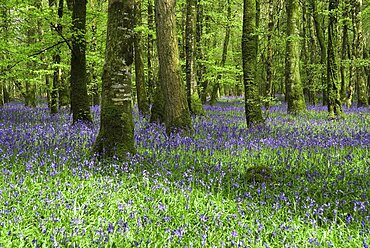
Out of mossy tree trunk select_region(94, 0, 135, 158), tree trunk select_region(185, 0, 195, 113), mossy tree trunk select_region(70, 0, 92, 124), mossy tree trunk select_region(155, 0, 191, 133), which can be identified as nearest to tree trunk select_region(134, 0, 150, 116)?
tree trunk select_region(185, 0, 195, 113)

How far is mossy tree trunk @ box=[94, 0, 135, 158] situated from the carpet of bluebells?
1.39 feet

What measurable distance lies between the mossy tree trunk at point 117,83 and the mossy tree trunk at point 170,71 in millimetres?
2928

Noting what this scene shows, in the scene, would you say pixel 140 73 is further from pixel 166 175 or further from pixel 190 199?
pixel 190 199

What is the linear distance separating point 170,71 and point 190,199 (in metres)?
5.67

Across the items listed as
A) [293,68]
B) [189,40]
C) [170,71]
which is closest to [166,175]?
[170,71]

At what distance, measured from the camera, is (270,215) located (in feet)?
13.0

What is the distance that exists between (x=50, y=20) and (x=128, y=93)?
611 centimetres

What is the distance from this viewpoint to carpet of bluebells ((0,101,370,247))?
10.7ft

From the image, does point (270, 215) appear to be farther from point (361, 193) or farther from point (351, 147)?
point (351, 147)

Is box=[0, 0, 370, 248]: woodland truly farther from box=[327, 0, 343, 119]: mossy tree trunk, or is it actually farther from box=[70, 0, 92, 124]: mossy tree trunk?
box=[327, 0, 343, 119]: mossy tree trunk

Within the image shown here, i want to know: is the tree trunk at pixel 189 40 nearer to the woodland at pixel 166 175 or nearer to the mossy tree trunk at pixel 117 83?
the woodland at pixel 166 175

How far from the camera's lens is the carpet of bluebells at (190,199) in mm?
3273

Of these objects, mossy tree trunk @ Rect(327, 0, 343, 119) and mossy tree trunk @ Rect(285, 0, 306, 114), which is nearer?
mossy tree trunk @ Rect(327, 0, 343, 119)

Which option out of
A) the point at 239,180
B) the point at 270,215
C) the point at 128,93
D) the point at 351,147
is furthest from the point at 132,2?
the point at 351,147
